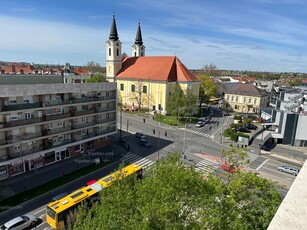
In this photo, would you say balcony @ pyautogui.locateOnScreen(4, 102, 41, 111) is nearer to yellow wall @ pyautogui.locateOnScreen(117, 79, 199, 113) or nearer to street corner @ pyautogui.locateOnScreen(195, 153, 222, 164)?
street corner @ pyautogui.locateOnScreen(195, 153, 222, 164)

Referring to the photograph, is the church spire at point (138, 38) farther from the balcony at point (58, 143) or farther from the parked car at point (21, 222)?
the parked car at point (21, 222)

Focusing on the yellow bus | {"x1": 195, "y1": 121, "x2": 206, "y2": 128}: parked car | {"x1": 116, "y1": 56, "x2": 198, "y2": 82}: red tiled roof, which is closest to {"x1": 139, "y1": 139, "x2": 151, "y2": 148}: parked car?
{"x1": 195, "y1": 121, "x2": 206, "y2": 128}: parked car

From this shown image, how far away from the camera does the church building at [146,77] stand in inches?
2721

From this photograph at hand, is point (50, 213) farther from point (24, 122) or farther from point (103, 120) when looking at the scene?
point (103, 120)

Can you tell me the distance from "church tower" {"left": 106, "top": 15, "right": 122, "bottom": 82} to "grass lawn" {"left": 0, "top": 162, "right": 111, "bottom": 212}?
50536 mm

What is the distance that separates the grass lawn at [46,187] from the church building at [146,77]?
3892 cm

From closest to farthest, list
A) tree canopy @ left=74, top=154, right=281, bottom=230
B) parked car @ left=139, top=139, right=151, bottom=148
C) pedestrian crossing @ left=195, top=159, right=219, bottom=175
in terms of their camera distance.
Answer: tree canopy @ left=74, top=154, right=281, bottom=230 < pedestrian crossing @ left=195, top=159, right=219, bottom=175 < parked car @ left=139, top=139, right=151, bottom=148

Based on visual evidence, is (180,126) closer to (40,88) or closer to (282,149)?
(282,149)

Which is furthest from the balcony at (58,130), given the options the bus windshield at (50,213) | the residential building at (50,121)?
the bus windshield at (50,213)

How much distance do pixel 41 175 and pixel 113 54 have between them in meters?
54.1

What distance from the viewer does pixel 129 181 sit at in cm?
1891

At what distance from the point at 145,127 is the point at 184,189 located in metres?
42.1

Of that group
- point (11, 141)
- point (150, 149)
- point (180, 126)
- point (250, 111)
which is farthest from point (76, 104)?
point (250, 111)

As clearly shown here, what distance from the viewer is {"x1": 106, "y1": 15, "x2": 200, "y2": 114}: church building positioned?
227 feet
